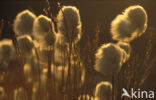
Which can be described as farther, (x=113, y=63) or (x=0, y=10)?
(x=0, y=10)

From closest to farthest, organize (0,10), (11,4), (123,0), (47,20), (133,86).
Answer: (133,86) → (47,20) → (123,0) → (0,10) → (11,4)

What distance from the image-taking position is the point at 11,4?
6.56 m

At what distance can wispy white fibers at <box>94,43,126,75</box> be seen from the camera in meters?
1.28

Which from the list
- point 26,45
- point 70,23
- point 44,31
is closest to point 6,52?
point 26,45

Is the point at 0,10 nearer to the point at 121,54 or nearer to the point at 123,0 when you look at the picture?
the point at 123,0

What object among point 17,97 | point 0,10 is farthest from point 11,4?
point 17,97

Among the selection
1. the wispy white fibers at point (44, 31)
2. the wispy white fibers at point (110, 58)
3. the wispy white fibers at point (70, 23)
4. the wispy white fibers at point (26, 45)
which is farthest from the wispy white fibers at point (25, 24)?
the wispy white fibers at point (110, 58)

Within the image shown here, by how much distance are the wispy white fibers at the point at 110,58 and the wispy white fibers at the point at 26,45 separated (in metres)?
0.46

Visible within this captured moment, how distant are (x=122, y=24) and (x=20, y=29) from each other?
1.86 ft

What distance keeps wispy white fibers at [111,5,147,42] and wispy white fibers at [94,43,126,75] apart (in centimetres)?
8

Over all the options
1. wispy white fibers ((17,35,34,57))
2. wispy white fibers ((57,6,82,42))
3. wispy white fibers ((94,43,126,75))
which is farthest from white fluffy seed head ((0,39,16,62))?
wispy white fibers ((94,43,126,75))

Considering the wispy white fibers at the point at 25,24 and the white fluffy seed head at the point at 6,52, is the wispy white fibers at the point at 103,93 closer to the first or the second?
the wispy white fibers at the point at 25,24

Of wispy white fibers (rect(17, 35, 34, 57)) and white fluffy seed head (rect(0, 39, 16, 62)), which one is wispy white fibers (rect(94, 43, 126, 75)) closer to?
wispy white fibers (rect(17, 35, 34, 57))

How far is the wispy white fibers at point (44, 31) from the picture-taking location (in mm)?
1391
